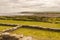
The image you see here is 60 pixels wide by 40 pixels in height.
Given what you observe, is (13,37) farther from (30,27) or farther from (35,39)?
(30,27)

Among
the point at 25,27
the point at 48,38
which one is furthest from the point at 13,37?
the point at 25,27

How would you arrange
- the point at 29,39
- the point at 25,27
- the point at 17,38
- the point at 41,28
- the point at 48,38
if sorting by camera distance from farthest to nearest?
1. the point at 25,27
2. the point at 41,28
3. the point at 48,38
4. the point at 29,39
5. the point at 17,38

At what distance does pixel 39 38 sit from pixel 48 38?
2.82 feet

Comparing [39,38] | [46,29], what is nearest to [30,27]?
[46,29]

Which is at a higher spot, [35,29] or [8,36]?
[8,36]

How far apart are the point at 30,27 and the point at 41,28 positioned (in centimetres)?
170

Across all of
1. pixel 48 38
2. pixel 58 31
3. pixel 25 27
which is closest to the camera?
pixel 48 38

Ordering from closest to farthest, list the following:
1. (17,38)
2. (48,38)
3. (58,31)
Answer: (17,38) → (48,38) → (58,31)

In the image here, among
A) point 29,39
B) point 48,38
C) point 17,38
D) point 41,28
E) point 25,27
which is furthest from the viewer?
point 25,27

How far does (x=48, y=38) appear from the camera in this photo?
47.2ft

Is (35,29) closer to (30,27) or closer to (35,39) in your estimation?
(30,27)

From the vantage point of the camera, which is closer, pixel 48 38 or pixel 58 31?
pixel 48 38

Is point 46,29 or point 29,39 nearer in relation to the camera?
point 29,39

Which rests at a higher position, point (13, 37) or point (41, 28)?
point (13, 37)
